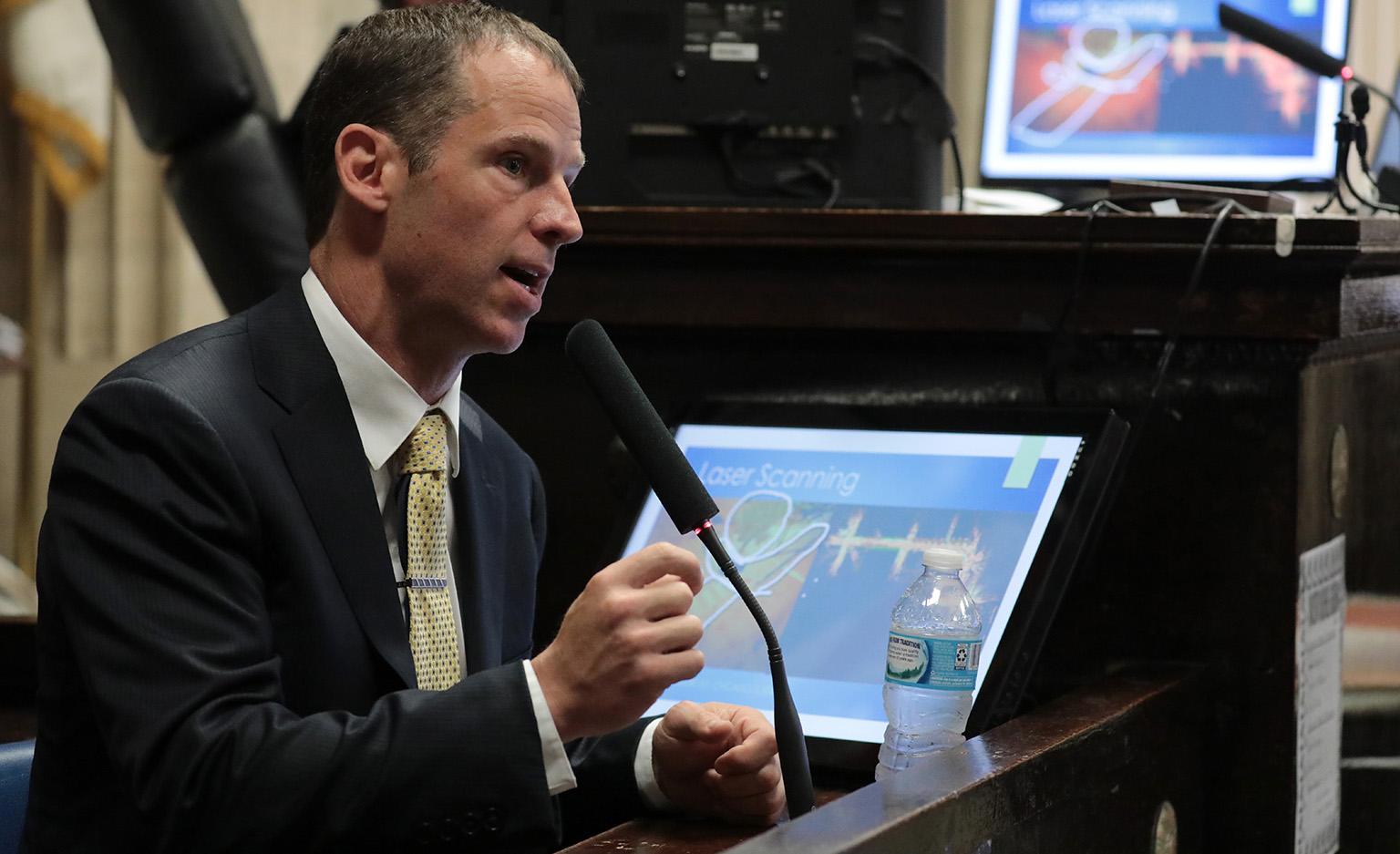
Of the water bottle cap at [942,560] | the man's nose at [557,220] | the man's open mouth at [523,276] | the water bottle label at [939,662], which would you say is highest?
the man's nose at [557,220]

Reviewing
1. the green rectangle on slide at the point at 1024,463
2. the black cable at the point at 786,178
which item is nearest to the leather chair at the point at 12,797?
the green rectangle on slide at the point at 1024,463

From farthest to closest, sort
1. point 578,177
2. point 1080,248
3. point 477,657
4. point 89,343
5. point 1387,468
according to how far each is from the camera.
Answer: point 89,343
point 578,177
point 1387,468
point 1080,248
point 477,657

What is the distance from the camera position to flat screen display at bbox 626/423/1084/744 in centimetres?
165

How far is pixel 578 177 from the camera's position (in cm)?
228

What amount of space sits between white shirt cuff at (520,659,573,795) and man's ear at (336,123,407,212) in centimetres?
41

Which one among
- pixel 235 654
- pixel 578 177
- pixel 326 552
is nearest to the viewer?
pixel 235 654

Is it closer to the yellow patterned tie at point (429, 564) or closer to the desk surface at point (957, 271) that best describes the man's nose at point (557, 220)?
the yellow patterned tie at point (429, 564)

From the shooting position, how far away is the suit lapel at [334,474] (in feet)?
4.32

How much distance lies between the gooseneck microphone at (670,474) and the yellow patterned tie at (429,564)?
24cm

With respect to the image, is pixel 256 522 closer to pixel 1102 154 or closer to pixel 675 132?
pixel 675 132

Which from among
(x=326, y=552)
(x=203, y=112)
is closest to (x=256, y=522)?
(x=326, y=552)

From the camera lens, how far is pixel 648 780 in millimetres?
1442

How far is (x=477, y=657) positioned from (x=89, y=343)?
327 centimetres

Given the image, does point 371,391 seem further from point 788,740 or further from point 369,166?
point 788,740
